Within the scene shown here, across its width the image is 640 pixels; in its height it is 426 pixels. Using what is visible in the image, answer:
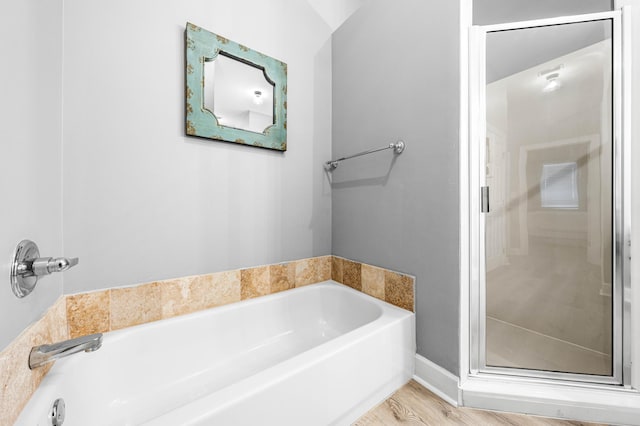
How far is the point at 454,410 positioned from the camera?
1.10 meters

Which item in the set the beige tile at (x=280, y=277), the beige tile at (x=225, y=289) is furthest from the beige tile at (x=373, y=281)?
the beige tile at (x=225, y=289)

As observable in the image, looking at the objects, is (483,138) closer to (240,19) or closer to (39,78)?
(240,19)

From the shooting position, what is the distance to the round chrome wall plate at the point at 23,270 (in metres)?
0.63

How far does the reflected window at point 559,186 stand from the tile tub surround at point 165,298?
2.44ft

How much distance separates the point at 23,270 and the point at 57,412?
44cm

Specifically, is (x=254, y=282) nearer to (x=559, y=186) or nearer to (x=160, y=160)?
(x=160, y=160)

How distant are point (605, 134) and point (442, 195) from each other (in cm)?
71

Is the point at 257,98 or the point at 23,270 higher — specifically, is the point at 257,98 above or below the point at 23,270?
above

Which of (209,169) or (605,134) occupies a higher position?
(605,134)

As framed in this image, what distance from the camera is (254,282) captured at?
150 cm

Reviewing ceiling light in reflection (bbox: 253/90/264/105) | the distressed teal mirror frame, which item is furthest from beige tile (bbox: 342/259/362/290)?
ceiling light in reflection (bbox: 253/90/264/105)

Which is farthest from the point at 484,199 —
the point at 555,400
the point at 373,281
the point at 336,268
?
the point at 336,268

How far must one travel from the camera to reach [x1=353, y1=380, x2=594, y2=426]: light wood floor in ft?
3.37

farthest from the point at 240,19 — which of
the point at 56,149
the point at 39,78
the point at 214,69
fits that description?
the point at 56,149
